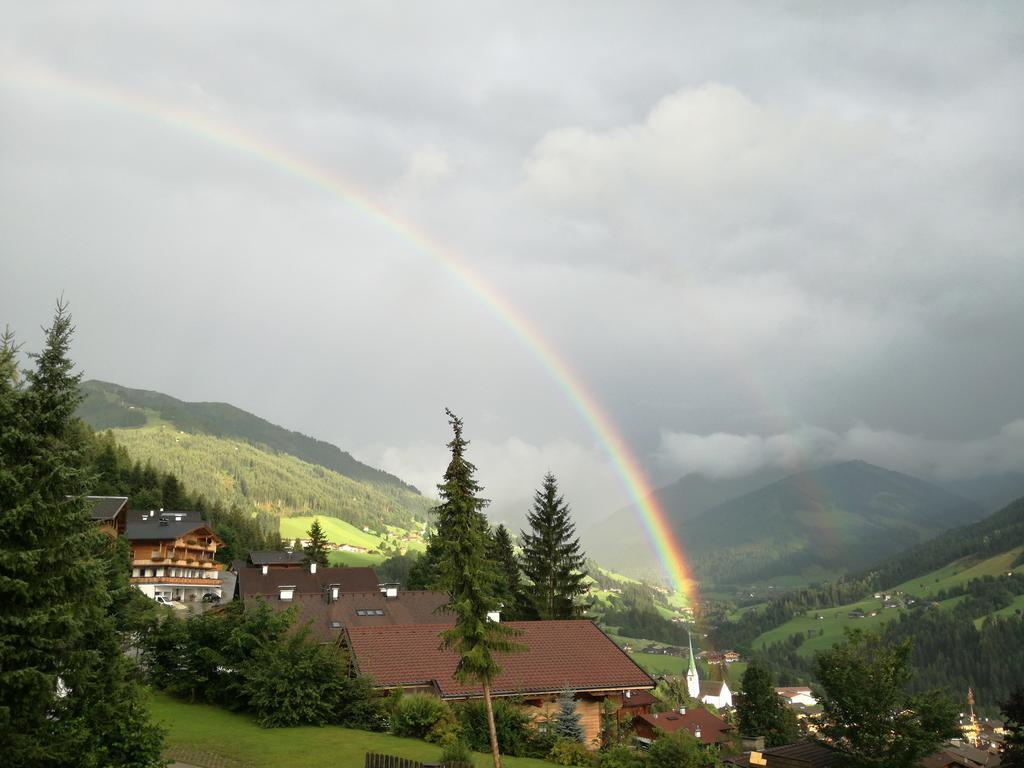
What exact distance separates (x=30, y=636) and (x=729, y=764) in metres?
32.7

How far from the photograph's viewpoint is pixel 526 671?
3872 cm

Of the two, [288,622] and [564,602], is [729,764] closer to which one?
[288,622]

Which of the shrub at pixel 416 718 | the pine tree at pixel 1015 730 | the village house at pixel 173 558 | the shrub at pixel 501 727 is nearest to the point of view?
the shrub at pixel 501 727

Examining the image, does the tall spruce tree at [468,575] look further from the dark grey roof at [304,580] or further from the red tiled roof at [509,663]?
the dark grey roof at [304,580]

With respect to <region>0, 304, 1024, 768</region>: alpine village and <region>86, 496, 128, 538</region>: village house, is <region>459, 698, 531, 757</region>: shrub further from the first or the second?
<region>86, 496, 128, 538</region>: village house

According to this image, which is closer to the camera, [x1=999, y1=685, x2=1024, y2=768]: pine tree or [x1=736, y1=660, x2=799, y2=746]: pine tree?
[x1=999, y1=685, x2=1024, y2=768]: pine tree

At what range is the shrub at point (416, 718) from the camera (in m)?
33.1

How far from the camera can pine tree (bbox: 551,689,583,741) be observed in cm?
3259

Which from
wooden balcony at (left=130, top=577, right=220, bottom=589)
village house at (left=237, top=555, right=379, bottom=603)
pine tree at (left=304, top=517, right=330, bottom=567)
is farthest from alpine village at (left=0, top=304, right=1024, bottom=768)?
pine tree at (left=304, top=517, right=330, bottom=567)

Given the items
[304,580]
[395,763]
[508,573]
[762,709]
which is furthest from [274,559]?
[395,763]

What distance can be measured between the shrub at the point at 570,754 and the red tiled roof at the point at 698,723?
70.1 meters

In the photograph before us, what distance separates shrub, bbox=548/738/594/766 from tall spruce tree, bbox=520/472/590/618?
3547 cm

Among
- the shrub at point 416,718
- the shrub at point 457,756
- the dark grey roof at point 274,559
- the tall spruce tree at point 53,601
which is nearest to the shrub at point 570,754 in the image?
the shrub at point 416,718

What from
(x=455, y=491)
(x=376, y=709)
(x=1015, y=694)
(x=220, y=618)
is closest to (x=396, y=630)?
(x=376, y=709)
